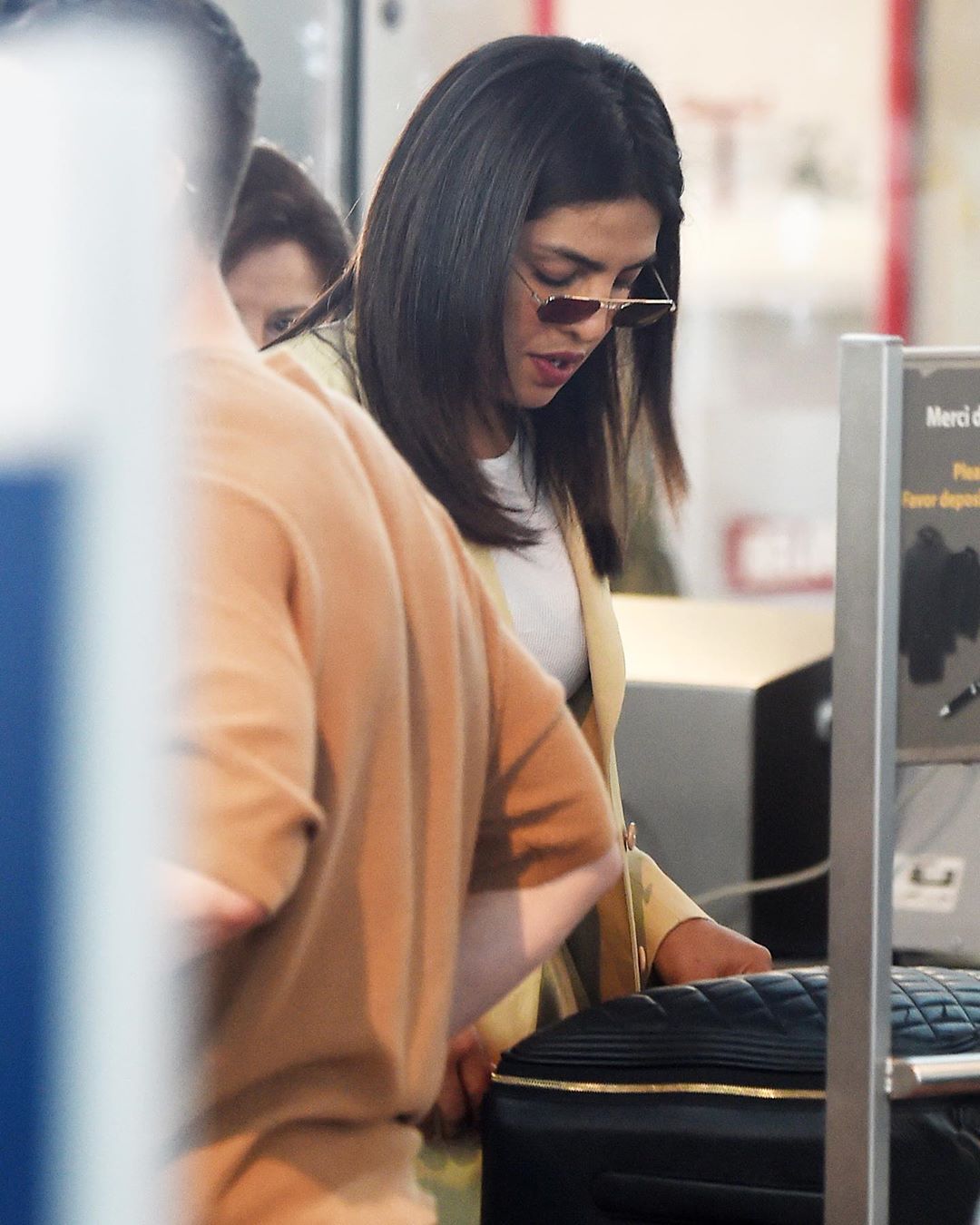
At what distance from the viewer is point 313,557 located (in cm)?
104

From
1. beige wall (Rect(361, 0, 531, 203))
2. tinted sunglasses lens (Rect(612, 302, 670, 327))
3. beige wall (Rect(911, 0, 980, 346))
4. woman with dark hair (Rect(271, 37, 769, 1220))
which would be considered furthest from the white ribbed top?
beige wall (Rect(911, 0, 980, 346))

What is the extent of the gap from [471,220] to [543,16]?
326 millimetres

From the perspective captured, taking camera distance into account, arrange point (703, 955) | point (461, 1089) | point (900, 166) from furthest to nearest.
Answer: point (900, 166) < point (703, 955) < point (461, 1089)

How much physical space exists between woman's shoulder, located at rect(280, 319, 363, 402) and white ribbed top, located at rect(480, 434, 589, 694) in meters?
0.13

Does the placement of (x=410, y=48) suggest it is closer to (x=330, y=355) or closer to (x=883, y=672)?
(x=330, y=355)

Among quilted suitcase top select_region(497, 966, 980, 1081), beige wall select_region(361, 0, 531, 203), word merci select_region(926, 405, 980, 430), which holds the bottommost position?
quilted suitcase top select_region(497, 966, 980, 1081)

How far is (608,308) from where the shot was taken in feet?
4.27

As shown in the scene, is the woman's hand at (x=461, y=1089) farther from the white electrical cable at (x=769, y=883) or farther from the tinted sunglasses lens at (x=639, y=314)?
the tinted sunglasses lens at (x=639, y=314)

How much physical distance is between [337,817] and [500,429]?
13.7 inches

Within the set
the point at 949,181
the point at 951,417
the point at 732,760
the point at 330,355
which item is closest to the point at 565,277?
the point at 330,355

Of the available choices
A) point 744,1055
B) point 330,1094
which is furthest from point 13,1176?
point 744,1055

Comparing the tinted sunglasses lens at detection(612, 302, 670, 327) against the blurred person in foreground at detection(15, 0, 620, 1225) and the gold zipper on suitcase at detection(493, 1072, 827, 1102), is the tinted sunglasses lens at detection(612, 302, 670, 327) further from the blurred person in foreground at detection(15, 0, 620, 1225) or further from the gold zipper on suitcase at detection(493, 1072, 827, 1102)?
the gold zipper on suitcase at detection(493, 1072, 827, 1102)

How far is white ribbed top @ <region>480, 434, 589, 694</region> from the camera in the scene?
127 centimetres

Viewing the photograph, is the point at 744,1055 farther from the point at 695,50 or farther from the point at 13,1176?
the point at 695,50
